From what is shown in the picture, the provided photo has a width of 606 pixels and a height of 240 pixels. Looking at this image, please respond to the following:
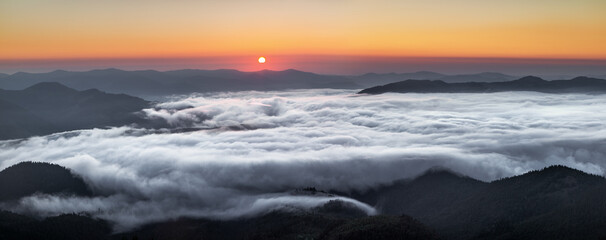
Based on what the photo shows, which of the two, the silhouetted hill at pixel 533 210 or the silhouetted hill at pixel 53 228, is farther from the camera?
the silhouetted hill at pixel 53 228

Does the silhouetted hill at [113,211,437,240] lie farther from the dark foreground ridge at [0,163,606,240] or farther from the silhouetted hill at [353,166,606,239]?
the silhouetted hill at [353,166,606,239]

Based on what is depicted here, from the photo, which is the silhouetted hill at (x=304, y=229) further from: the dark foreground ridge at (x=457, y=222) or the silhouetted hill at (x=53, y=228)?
the silhouetted hill at (x=53, y=228)

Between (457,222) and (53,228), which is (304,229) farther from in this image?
(53,228)

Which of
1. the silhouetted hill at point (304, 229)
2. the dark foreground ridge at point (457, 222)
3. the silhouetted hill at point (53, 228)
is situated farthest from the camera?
the silhouetted hill at point (53, 228)

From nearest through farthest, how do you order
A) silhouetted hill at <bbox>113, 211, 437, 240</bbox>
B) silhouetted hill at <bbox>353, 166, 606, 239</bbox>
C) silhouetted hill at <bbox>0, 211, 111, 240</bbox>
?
silhouetted hill at <bbox>353, 166, 606, 239</bbox> → silhouetted hill at <bbox>113, 211, 437, 240</bbox> → silhouetted hill at <bbox>0, 211, 111, 240</bbox>

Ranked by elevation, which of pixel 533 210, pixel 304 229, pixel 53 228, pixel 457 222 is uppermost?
pixel 533 210

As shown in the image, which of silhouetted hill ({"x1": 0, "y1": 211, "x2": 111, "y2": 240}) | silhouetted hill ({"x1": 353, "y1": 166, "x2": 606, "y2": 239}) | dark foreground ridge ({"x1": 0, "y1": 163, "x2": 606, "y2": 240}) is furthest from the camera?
silhouetted hill ({"x1": 0, "y1": 211, "x2": 111, "y2": 240})

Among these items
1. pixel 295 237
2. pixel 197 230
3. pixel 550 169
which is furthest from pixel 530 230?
pixel 197 230

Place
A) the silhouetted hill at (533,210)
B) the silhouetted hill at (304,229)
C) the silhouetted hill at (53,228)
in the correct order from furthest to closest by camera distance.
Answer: the silhouetted hill at (53,228), the silhouetted hill at (304,229), the silhouetted hill at (533,210)

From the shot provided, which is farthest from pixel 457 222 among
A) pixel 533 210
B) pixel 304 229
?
pixel 304 229

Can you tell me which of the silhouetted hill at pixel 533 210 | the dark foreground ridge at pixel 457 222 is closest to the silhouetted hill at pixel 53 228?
the dark foreground ridge at pixel 457 222

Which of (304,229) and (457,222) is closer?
(304,229)

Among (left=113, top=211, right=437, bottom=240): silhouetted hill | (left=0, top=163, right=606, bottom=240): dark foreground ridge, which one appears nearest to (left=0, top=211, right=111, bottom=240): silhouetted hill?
(left=0, top=163, right=606, bottom=240): dark foreground ridge
